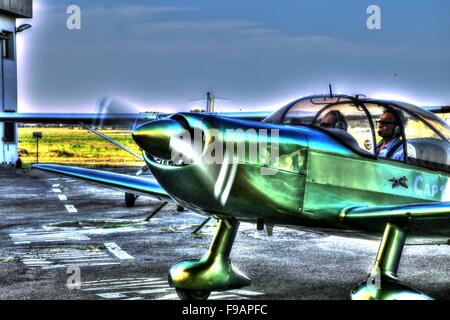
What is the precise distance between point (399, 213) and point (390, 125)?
42.3 inches

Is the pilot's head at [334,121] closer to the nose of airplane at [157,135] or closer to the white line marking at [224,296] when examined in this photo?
the nose of airplane at [157,135]

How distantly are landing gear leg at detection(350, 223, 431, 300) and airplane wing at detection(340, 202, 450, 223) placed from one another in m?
0.17

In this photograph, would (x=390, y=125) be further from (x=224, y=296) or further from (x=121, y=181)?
(x=121, y=181)

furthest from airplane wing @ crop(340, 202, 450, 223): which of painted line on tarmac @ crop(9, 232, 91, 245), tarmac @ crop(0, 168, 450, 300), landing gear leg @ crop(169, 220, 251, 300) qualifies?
painted line on tarmac @ crop(9, 232, 91, 245)

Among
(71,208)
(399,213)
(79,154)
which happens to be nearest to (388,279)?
(399,213)

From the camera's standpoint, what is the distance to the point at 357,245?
11.1m

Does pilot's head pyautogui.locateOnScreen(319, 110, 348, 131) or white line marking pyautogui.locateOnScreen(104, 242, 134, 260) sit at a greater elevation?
pilot's head pyautogui.locateOnScreen(319, 110, 348, 131)

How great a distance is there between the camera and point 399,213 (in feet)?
19.8

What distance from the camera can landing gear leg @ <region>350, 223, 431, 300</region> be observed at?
5.85 m

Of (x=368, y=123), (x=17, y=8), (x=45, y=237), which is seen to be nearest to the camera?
(x=368, y=123)

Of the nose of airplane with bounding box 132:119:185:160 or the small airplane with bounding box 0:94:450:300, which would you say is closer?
the nose of airplane with bounding box 132:119:185:160

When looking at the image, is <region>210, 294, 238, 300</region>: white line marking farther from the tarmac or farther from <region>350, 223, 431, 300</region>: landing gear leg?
<region>350, 223, 431, 300</region>: landing gear leg

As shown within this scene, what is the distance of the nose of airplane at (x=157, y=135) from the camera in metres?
5.43

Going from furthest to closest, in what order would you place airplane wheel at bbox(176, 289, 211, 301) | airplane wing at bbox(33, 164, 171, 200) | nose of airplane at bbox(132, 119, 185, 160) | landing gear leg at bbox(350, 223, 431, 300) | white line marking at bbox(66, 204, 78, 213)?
white line marking at bbox(66, 204, 78, 213)
airplane wing at bbox(33, 164, 171, 200)
airplane wheel at bbox(176, 289, 211, 301)
landing gear leg at bbox(350, 223, 431, 300)
nose of airplane at bbox(132, 119, 185, 160)
